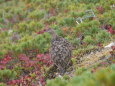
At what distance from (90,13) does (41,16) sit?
485cm

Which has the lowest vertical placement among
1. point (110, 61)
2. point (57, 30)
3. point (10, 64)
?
point (10, 64)

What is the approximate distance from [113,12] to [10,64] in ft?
15.5

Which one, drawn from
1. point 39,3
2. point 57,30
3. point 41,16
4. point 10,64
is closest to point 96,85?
point 10,64

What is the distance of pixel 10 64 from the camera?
37.9 feet

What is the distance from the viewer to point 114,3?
11742mm

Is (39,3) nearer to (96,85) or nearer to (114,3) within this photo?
(114,3)

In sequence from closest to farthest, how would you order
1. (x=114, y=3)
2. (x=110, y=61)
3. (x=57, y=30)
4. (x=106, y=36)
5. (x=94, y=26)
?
(x=110, y=61)
(x=106, y=36)
(x=94, y=26)
(x=114, y=3)
(x=57, y=30)

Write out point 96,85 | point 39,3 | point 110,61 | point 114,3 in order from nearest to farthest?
point 96,85 → point 110,61 → point 114,3 → point 39,3

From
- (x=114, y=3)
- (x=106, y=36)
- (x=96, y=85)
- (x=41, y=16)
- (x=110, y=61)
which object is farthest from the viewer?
(x=41, y=16)

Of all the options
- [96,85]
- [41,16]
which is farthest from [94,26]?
[96,85]

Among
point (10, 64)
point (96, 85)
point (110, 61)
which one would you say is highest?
point (96, 85)

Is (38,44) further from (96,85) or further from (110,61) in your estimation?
(96,85)

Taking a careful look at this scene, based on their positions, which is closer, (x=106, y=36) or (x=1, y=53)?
(x=106, y=36)

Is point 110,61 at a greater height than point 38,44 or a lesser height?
greater
